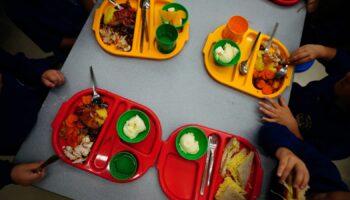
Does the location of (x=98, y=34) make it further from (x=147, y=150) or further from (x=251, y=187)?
(x=251, y=187)

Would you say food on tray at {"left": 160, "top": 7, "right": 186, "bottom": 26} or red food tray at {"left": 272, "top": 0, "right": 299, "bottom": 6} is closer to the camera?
food on tray at {"left": 160, "top": 7, "right": 186, "bottom": 26}

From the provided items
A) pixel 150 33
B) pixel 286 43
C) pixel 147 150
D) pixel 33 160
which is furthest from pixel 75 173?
pixel 286 43

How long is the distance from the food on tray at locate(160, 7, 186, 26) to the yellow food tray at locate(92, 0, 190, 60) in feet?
0.15

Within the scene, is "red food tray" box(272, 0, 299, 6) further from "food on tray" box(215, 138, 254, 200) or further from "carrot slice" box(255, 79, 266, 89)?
"food on tray" box(215, 138, 254, 200)

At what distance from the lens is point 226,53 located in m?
1.00

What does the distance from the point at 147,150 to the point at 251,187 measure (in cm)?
42

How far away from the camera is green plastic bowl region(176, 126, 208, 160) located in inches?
34.2

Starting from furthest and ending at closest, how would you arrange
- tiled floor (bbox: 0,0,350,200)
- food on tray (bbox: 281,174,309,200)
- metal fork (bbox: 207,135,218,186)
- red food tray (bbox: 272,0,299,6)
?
tiled floor (bbox: 0,0,350,200), red food tray (bbox: 272,0,299,6), metal fork (bbox: 207,135,218,186), food on tray (bbox: 281,174,309,200)

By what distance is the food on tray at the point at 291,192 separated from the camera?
79 cm

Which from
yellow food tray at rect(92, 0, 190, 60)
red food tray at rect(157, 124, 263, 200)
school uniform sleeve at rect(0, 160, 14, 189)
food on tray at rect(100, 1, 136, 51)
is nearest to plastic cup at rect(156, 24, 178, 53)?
yellow food tray at rect(92, 0, 190, 60)

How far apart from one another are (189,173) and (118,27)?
0.70 meters

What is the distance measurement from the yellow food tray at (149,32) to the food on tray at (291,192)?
67cm

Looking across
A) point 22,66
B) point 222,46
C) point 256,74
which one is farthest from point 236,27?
point 22,66

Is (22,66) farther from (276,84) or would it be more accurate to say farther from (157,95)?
(276,84)
